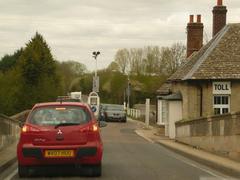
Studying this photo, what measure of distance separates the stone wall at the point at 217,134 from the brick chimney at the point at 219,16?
11.7 m

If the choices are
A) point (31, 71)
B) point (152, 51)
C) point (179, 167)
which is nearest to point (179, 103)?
point (179, 167)

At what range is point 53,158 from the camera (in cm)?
1305

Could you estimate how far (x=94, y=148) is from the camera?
1317 cm

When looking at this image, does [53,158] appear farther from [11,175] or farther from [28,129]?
[11,175]

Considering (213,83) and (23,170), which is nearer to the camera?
(23,170)

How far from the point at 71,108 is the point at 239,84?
2012cm

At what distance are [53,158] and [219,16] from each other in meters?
26.5

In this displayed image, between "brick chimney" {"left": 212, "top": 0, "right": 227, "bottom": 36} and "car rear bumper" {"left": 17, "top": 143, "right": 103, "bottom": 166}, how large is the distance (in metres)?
25.4

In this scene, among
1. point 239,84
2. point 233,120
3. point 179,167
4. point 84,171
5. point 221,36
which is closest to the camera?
point 84,171

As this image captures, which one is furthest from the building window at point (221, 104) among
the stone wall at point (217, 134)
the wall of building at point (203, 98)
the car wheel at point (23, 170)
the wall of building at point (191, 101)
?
the car wheel at point (23, 170)

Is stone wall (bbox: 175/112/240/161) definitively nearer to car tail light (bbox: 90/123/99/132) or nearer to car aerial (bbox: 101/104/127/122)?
car tail light (bbox: 90/123/99/132)

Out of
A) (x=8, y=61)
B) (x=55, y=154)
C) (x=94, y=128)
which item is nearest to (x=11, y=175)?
(x=55, y=154)

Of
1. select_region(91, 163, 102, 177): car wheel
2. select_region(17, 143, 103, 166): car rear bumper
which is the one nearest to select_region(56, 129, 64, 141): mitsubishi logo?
select_region(17, 143, 103, 166): car rear bumper

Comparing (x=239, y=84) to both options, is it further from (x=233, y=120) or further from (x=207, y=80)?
(x=233, y=120)
